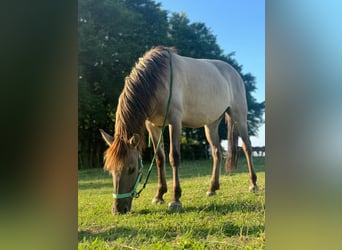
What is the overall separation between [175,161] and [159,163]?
0.08 meters

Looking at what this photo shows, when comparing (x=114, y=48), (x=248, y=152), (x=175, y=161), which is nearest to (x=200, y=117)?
(x=175, y=161)

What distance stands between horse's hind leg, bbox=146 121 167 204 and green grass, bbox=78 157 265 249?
26 millimetres

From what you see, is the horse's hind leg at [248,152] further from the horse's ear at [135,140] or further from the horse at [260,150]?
the horse's ear at [135,140]

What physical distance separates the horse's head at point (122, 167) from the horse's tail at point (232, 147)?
44cm

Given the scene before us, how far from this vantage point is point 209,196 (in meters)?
1.38

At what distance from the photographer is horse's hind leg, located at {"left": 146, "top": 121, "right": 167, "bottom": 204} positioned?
1396 mm

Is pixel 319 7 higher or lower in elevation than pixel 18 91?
higher

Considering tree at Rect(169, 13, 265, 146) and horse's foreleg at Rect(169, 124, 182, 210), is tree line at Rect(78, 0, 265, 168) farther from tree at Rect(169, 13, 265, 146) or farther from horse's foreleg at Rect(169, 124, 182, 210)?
horse's foreleg at Rect(169, 124, 182, 210)

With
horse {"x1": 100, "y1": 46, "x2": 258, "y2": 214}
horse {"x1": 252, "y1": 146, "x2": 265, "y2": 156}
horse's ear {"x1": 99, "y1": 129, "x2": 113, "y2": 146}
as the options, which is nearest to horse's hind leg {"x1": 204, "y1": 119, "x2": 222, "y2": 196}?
horse {"x1": 100, "y1": 46, "x2": 258, "y2": 214}

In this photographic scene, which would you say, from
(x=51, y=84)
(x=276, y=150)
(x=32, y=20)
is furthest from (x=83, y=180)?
(x=276, y=150)

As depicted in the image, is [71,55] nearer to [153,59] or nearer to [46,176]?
[46,176]

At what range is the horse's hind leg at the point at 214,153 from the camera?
1334 millimetres

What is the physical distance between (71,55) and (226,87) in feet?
3.07

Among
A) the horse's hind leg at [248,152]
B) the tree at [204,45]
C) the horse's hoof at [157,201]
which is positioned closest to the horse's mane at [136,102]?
the tree at [204,45]
